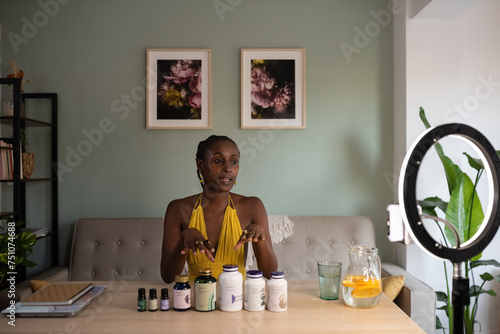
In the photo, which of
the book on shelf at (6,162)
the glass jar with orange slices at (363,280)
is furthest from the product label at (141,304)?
the book on shelf at (6,162)

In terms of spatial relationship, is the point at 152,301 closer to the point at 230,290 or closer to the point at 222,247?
the point at 230,290

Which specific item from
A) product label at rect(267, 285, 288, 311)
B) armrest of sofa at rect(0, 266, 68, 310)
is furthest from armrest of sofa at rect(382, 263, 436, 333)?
armrest of sofa at rect(0, 266, 68, 310)

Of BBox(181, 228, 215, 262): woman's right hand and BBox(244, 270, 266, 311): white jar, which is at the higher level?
BBox(181, 228, 215, 262): woman's right hand

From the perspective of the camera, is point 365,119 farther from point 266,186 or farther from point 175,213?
point 175,213

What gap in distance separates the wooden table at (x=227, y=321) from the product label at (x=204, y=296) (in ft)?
0.07

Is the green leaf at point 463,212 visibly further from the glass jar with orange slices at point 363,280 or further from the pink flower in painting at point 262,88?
the pink flower in painting at point 262,88

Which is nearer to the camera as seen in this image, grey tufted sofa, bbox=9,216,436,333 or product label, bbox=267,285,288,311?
product label, bbox=267,285,288,311

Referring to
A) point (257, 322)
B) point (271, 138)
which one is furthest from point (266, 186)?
point (257, 322)

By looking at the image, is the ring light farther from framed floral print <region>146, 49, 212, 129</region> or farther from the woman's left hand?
framed floral print <region>146, 49, 212, 129</region>

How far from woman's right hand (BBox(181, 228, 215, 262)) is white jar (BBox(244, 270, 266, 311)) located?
156 mm

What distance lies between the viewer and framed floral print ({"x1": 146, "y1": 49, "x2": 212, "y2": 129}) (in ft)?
9.94

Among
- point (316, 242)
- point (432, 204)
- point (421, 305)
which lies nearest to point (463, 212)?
point (432, 204)

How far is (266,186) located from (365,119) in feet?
2.78

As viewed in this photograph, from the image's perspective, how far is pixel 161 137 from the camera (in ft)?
10.0
